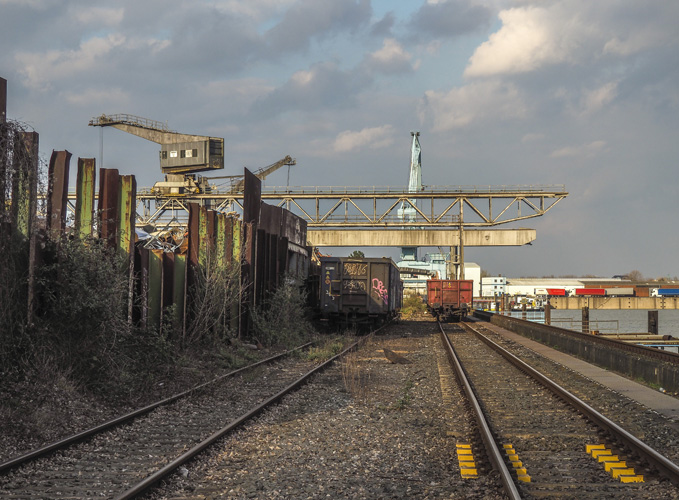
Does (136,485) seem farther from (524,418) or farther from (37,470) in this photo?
(524,418)

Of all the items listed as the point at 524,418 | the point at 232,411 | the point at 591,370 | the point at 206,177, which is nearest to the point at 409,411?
the point at 524,418

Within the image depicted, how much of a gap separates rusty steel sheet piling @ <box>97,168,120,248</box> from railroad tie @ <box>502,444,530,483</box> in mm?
8339

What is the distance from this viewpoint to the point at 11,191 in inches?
389

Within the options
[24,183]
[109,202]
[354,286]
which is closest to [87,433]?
[24,183]

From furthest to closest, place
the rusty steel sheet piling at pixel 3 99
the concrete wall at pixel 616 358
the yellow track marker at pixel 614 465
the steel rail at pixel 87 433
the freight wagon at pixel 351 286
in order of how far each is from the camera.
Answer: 1. the freight wagon at pixel 351 286
2. the concrete wall at pixel 616 358
3. the rusty steel sheet piling at pixel 3 99
4. the yellow track marker at pixel 614 465
5. the steel rail at pixel 87 433

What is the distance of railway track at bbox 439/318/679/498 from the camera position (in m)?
6.50

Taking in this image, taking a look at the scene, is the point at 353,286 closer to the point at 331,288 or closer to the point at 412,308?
the point at 331,288

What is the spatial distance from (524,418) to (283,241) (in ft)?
56.7

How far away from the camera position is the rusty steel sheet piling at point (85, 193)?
12.3 m

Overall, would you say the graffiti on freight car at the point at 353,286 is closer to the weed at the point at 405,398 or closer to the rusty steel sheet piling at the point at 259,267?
the rusty steel sheet piling at the point at 259,267

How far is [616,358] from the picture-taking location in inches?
712

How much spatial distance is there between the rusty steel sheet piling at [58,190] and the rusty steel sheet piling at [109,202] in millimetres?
1486

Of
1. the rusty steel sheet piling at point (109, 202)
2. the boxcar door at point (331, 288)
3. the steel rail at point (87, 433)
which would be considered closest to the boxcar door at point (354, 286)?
the boxcar door at point (331, 288)

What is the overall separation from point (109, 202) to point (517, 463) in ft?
30.5
